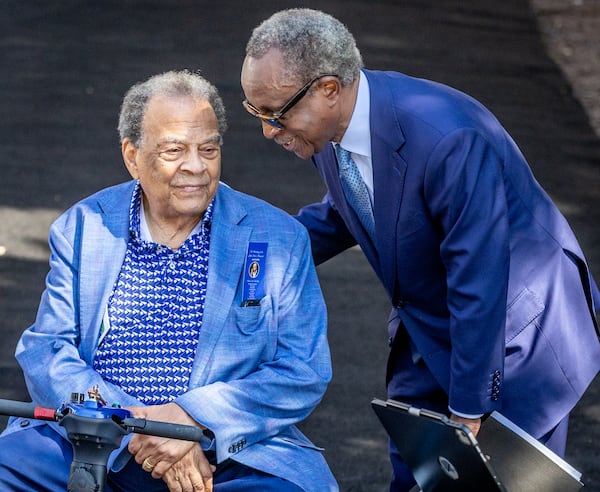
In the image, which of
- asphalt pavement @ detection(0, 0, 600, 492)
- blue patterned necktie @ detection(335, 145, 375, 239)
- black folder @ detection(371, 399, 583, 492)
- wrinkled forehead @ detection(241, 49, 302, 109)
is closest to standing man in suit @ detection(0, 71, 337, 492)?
blue patterned necktie @ detection(335, 145, 375, 239)

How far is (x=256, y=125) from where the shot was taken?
27.8 feet

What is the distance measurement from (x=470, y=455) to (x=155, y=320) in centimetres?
115

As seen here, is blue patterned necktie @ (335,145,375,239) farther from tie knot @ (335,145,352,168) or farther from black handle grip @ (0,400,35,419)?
black handle grip @ (0,400,35,419)

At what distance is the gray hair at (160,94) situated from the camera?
3.73m

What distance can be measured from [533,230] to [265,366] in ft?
3.05

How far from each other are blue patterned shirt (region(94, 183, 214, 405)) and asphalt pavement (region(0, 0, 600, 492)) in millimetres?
1505

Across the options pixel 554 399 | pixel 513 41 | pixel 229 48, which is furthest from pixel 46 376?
pixel 513 41

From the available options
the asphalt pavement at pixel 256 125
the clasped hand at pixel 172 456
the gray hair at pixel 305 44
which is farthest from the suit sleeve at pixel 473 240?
the asphalt pavement at pixel 256 125

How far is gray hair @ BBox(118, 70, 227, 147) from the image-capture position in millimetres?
3729

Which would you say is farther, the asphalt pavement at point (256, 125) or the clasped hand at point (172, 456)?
the asphalt pavement at point (256, 125)

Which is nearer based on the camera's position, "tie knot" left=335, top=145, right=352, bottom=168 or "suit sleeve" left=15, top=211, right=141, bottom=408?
"suit sleeve" left=15, top=211, right=141, bottom=408

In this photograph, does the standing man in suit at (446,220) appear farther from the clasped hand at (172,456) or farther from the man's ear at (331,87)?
the clasped hand at (172,456)

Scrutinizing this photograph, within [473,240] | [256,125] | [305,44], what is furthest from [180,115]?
[256,125]

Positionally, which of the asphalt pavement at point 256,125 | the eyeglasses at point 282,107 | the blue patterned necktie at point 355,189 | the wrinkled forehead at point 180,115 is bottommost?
the asphalt pavement at point 256,125
